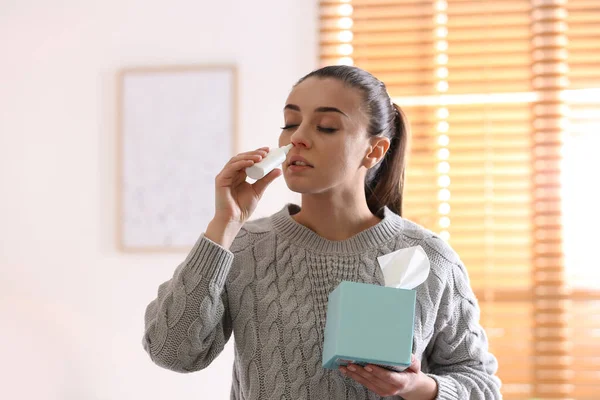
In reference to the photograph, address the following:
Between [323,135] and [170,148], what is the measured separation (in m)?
1.34

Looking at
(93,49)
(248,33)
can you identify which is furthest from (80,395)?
(248,33)

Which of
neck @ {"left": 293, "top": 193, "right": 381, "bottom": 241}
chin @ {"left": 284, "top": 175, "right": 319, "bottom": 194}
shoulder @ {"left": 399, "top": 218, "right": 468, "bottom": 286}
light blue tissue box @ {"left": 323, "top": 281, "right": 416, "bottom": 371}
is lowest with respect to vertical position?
light blue tissue box @ {"left": 323, "top": 281, "right": 416, "bottom": 371}

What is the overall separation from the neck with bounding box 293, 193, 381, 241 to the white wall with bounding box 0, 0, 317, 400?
3.57 feet

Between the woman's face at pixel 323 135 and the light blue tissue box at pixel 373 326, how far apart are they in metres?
0.27

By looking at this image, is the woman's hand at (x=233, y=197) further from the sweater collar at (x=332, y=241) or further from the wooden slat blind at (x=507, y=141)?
the wooden slat blind at (x=507, y=141)

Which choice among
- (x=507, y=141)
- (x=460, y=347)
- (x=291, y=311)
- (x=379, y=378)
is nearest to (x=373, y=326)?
(x=379, y=378)

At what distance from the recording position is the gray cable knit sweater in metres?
1.28

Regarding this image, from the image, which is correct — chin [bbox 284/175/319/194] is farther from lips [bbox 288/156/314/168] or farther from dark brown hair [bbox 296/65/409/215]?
dark brown hair [bbox 296/65/409/215]

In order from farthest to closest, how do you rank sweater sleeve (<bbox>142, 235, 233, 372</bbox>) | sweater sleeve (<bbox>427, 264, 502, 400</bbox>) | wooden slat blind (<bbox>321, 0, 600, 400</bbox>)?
1. wooden slat blind (<bbox>321, 0, 600, 400</bbox>)
2. sweater sleeve (<bbox>427, 264, 502, 400</bbox>)
3. sweater sleeve (<bbox>142, 235, 233, 372</bbox>)

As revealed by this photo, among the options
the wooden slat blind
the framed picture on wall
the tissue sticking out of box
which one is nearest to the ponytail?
the tissue sticking out of box

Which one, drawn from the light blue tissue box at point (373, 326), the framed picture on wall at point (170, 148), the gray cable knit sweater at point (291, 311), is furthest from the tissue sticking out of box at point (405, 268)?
the framed picture on wall at point (170, 148)

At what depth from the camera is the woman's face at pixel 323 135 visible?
1.30 m

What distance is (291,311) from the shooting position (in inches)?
52.1

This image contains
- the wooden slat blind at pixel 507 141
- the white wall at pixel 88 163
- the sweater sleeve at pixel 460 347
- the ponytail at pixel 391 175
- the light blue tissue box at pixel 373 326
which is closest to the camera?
the light blue tissue box at pixel 373 326
